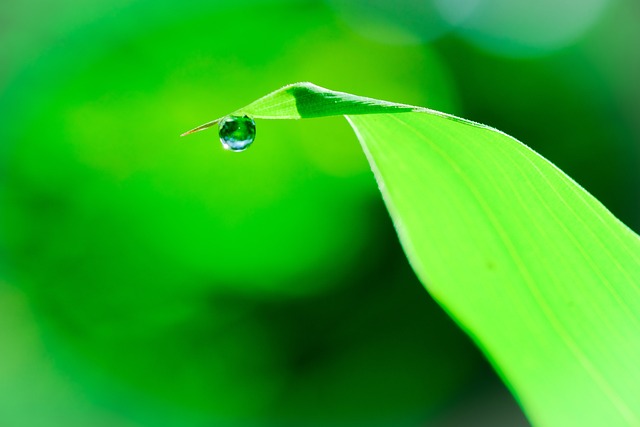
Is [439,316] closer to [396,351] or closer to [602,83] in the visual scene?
[396,351]

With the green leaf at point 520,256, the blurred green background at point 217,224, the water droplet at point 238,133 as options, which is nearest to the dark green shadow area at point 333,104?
the green leaf at point 520,256

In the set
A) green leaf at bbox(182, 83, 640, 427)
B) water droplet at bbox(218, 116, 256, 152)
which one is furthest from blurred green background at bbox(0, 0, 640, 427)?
green leaf at bbox(182, 83, 640, 427)

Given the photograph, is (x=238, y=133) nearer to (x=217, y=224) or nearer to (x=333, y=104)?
(x=333, y=104)

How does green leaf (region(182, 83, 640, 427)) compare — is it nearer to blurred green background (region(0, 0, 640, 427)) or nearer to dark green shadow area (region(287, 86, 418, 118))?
dark green shadow area (region(287, 86, 418, 118))

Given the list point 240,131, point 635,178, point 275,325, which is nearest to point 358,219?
point 275,325

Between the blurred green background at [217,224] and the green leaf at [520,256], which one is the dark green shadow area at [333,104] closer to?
the green leaf at [520,256]

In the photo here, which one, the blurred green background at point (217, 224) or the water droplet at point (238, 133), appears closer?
the water droplet at point (238, 133)
